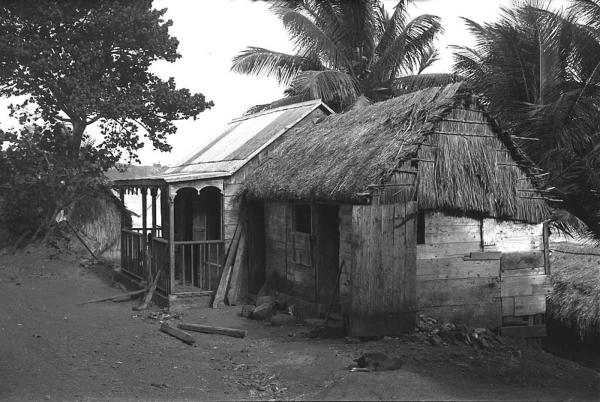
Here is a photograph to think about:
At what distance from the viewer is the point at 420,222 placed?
34.5 ft

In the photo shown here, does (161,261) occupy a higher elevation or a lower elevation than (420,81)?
lower

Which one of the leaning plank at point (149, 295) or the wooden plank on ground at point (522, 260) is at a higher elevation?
the wooden plank on ground at point (522, 260)

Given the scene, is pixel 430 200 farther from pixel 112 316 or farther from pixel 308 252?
pixel 112 316

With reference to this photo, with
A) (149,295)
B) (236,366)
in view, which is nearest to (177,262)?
(149,295)

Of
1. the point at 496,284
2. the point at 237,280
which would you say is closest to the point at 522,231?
the point at 496,284

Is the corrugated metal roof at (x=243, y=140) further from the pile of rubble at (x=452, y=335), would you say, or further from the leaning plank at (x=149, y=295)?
the pile of rubble at (x=452, y=335)

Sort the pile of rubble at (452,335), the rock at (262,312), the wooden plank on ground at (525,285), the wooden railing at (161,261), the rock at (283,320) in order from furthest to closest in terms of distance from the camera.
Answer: the wooden railing at (161,261)
the rock at (262,312)
the rock at (283,320)
the wooden plank on ground at (525,285)
the pile of rubble at (452,335)

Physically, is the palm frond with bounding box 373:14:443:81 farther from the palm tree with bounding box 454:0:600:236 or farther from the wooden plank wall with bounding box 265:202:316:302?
the wooden plank wall with bounding box 265:202:316:302

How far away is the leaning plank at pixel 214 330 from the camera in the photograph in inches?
416

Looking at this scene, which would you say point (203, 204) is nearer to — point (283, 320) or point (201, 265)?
point (201, 265)

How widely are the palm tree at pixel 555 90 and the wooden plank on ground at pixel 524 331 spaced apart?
15.5 ft

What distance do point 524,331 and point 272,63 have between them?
1498 cm

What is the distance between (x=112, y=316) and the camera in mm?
12258

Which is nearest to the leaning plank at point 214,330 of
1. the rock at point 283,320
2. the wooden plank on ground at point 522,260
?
the rock at point 283,320
